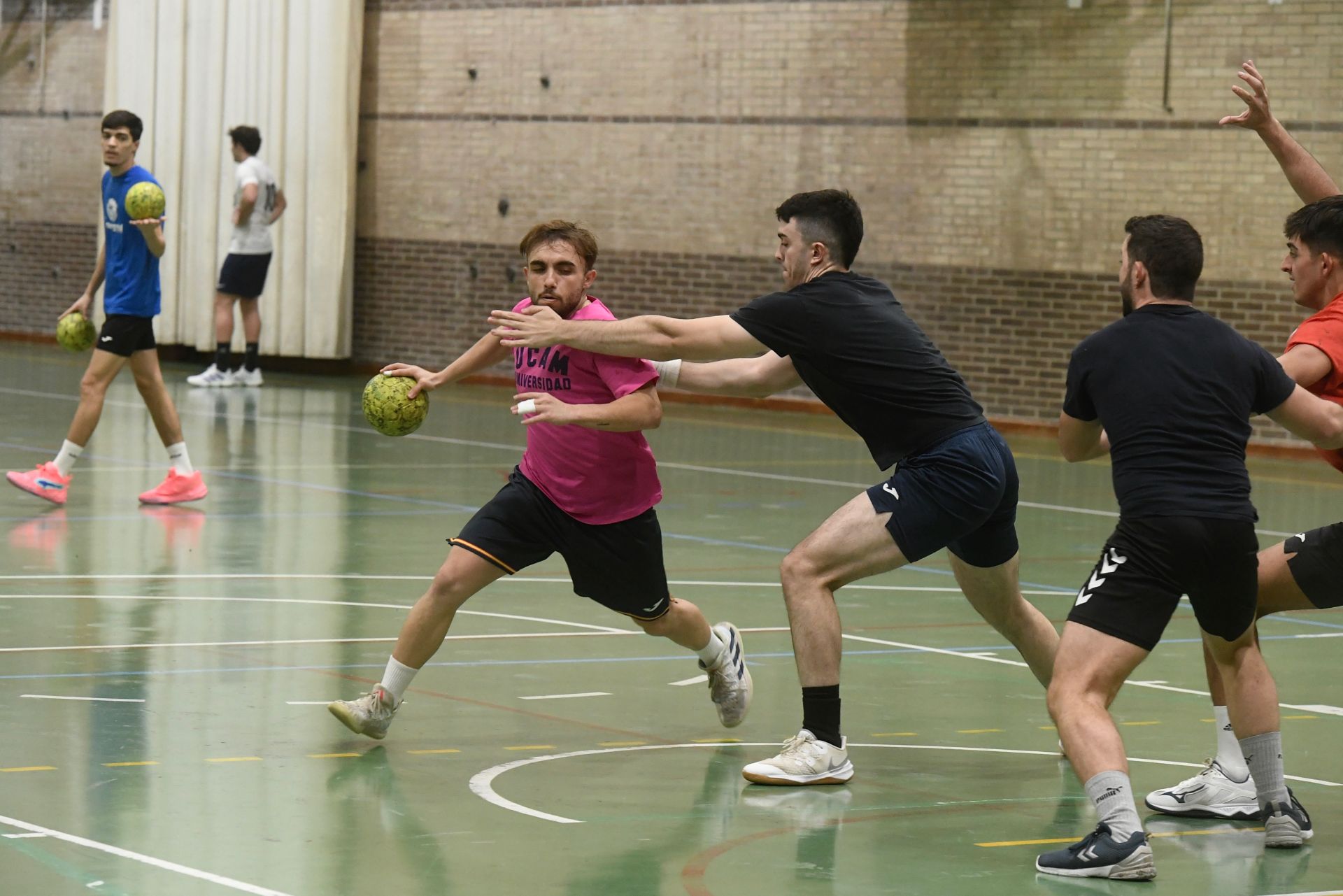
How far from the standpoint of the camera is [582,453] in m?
6.48

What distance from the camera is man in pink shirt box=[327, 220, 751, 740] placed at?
631 cm

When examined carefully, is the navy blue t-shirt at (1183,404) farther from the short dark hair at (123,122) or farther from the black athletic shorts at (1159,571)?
the short dark hair at (123,122)

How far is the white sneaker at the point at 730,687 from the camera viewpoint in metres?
6.70

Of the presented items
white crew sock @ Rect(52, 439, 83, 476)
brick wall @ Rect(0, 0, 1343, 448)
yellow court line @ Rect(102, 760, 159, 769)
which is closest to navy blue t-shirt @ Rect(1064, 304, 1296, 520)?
yellow court line @ Rect(102, 760, 159, 769)

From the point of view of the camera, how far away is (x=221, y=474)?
44.8 ft

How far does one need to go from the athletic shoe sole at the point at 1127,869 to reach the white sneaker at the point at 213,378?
1672cm

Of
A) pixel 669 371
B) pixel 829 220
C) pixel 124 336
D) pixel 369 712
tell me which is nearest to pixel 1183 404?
pixel 829 220

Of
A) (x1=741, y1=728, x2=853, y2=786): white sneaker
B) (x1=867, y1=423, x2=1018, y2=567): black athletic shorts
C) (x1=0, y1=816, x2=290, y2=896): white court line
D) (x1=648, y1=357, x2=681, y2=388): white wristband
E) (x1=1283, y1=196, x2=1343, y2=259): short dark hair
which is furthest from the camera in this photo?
(x1=648, y1=357, x2=681, y2=388): white wristband

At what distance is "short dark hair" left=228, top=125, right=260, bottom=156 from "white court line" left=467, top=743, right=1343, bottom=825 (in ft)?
49.4

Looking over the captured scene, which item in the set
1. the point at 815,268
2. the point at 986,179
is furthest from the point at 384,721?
the point at 986,179

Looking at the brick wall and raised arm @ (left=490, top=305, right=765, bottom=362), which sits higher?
the brick wall

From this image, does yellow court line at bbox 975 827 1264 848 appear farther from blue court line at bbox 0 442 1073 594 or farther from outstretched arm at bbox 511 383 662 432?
blue court line at bbox 0 442 1073 594

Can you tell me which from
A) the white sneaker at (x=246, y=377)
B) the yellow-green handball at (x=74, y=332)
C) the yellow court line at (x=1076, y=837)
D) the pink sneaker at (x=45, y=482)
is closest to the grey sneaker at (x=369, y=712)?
the yellow court line at (x=1076, y=837)

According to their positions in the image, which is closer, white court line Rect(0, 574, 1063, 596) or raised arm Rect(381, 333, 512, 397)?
raised arm Rect(381, 333, 512, 397)
